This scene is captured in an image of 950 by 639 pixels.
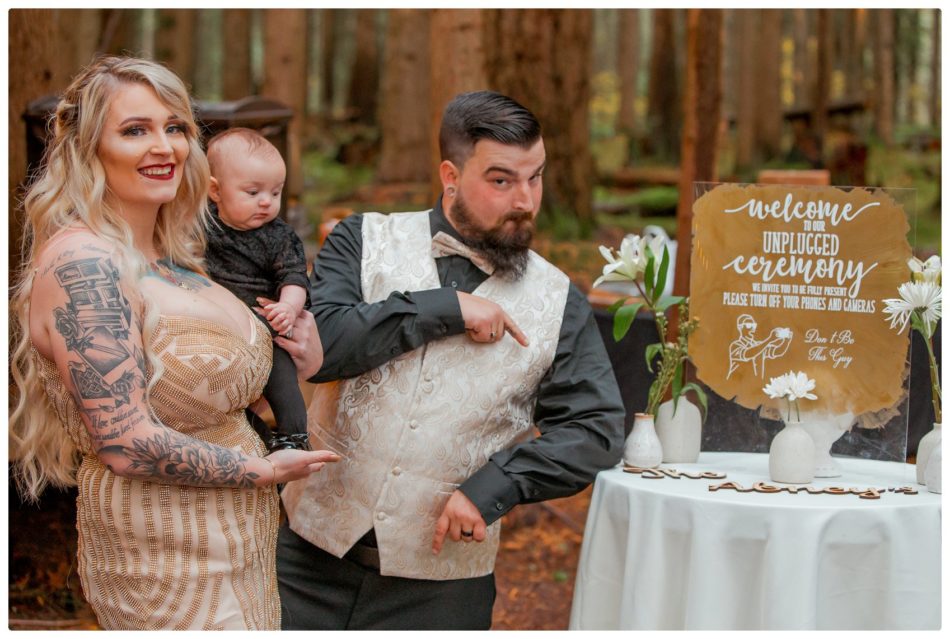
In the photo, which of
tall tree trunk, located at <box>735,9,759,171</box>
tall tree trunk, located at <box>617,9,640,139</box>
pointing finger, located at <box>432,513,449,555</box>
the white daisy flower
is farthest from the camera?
tall tree trunk, located at <box>617,9,640,139</box>

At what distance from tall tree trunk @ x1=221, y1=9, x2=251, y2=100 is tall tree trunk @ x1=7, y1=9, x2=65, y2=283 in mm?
14687

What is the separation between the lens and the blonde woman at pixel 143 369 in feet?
7.56

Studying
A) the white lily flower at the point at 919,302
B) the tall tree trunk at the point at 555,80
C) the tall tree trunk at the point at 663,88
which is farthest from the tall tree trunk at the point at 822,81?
the white lily flower at the point at 919,302

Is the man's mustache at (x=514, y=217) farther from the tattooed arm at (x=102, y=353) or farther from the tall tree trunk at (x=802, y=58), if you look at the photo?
the tall tree trunk at (x=802, y=58)

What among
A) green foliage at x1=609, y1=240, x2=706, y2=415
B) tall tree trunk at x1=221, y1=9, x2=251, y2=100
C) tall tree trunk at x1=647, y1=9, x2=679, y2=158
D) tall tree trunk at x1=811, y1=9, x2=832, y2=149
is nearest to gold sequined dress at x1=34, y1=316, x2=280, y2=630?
green foliage at x1=609, y1=240, x2=706, y2=415

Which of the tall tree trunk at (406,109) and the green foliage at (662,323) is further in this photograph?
the tall tree trunk at (406,109)

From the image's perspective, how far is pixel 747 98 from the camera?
71.5ft

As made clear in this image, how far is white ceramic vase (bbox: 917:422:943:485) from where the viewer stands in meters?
3.27

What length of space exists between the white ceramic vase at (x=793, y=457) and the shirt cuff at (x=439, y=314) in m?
1.07

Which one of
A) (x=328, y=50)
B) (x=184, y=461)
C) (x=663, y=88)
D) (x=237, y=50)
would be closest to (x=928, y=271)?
(x=184, y=461)

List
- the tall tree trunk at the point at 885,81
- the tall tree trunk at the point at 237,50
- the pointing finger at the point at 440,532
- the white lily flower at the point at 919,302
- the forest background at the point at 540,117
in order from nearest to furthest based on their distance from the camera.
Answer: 1. the pointing finger at the point at 440,532
2. the white lily flower at the point at 919,302
3. the forest background at the point at 540,117
4. the tall tree trunk at the point at 237,50
5. the tall tree trunk at the point at 885,81

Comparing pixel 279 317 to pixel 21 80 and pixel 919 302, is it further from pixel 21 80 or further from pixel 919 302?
pixel 21 80

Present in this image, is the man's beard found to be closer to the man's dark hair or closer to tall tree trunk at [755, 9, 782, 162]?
the man's dark hair

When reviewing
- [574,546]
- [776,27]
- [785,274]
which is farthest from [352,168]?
[785,274]
